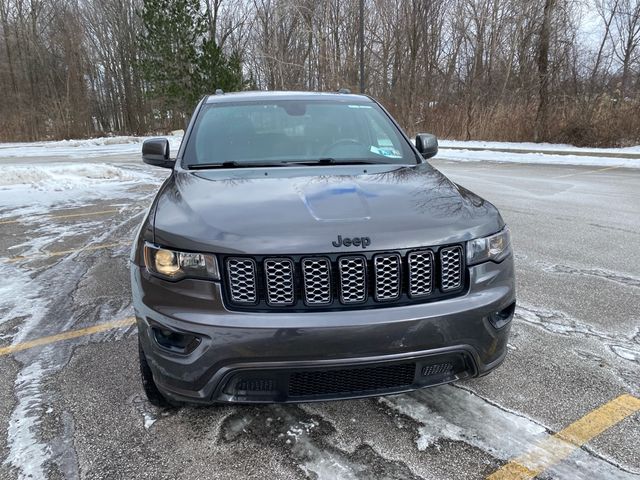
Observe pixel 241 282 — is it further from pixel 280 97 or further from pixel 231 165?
pixel 280 97

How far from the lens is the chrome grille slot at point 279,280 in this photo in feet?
6.89

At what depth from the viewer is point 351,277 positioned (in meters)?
2.12

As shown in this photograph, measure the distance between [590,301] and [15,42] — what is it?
1793 inches

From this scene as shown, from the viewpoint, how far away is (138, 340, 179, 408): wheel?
2463 millimetres

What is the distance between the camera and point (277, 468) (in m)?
2.17

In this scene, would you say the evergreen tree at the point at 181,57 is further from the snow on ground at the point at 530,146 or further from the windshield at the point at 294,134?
the windshield at the point at 294,134

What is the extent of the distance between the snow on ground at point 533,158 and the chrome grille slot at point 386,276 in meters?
13.8

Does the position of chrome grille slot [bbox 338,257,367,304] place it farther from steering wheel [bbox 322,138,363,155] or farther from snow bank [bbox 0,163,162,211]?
snow bank [bbox 0,163,162,211]

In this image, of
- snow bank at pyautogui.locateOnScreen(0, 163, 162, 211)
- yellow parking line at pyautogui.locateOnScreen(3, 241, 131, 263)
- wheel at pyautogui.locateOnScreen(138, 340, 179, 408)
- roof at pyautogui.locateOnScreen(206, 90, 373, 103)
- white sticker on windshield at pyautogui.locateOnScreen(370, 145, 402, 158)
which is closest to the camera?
wheel at pyautogui.locateOnScreen(138, 340, 179, 408)

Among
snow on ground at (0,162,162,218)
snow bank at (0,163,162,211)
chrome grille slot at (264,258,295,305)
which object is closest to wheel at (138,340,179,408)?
chrome grille slot at (264,258,295,305)

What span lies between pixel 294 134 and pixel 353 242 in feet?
5.71

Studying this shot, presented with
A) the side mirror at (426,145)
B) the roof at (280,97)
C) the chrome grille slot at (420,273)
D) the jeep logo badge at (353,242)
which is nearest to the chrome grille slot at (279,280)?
the jeep logo badge at (353,242)

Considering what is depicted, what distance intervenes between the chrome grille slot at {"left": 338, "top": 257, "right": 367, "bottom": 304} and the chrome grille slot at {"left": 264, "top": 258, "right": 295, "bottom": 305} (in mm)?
217

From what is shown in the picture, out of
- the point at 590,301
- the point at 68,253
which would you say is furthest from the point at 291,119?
the point at 68,253
